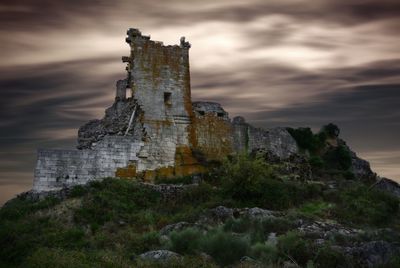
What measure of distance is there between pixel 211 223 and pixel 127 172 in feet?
22.2

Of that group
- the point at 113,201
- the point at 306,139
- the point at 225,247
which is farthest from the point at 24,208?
the point at 306,139

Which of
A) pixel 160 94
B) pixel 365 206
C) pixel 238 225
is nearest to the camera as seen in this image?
pixel 238 225

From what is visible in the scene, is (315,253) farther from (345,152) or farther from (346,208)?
(345,152)

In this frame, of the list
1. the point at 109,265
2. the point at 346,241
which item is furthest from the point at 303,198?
the point at 109,265

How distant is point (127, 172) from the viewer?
27.5 metres

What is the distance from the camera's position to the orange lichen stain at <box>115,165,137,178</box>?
89.2 feet

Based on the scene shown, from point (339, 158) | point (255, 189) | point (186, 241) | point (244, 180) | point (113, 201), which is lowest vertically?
point (186, 241)

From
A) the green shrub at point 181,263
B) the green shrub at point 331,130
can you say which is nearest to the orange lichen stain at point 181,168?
the green shrub at point 181,263

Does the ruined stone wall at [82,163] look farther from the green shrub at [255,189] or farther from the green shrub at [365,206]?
the green shrub at [365,206]

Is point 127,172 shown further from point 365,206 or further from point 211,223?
point 365,206

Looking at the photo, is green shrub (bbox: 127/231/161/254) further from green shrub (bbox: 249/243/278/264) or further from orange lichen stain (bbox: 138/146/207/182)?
orange lichen stain (bbox: 138/146/207/182)

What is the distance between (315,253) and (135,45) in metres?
15.5

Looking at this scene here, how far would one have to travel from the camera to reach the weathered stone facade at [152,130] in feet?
88.1

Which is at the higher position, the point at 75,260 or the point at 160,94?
the point at 160,94
